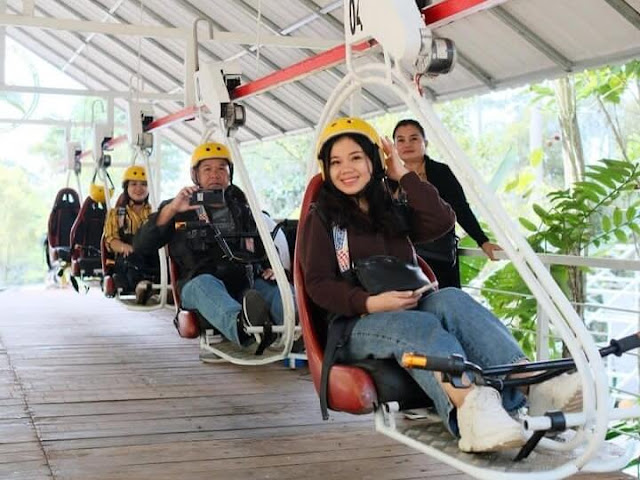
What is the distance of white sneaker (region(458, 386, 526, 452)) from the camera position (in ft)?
7.32

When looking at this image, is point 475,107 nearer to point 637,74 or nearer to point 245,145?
point 245,145

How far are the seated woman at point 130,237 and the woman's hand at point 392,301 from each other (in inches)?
146

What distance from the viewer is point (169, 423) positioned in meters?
3.76

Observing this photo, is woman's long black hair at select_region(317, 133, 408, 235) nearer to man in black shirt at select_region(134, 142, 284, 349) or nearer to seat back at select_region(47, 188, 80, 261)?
man in black shirt at select_region(134, 142, 284, 349)

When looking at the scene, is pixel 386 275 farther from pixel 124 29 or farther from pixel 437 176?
pixel 124 29

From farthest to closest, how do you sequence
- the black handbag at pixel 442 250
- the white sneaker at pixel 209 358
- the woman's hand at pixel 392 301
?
1. the white sneaker at pixel 209 358
2. the black handbag at pixel 442 250
3. the woman's hand at pixel 392 301

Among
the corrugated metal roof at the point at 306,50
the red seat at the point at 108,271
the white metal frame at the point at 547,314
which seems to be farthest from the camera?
the red seat at the point at 108,271

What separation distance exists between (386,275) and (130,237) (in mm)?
4199

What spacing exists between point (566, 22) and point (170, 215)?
129 inches

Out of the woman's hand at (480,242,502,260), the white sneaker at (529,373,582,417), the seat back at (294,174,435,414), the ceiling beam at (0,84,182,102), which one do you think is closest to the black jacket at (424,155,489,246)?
the woman's hand at (480,242,502,260)

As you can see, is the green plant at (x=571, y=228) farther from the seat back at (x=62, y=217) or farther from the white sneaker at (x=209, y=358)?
the seat back at (x=62, y=217)

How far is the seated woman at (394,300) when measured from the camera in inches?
92.7

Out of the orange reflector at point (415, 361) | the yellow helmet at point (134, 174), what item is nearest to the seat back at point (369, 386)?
the orange reflector at point (415, 361)

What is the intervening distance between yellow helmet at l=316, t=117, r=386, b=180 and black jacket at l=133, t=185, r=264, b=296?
1.85m
